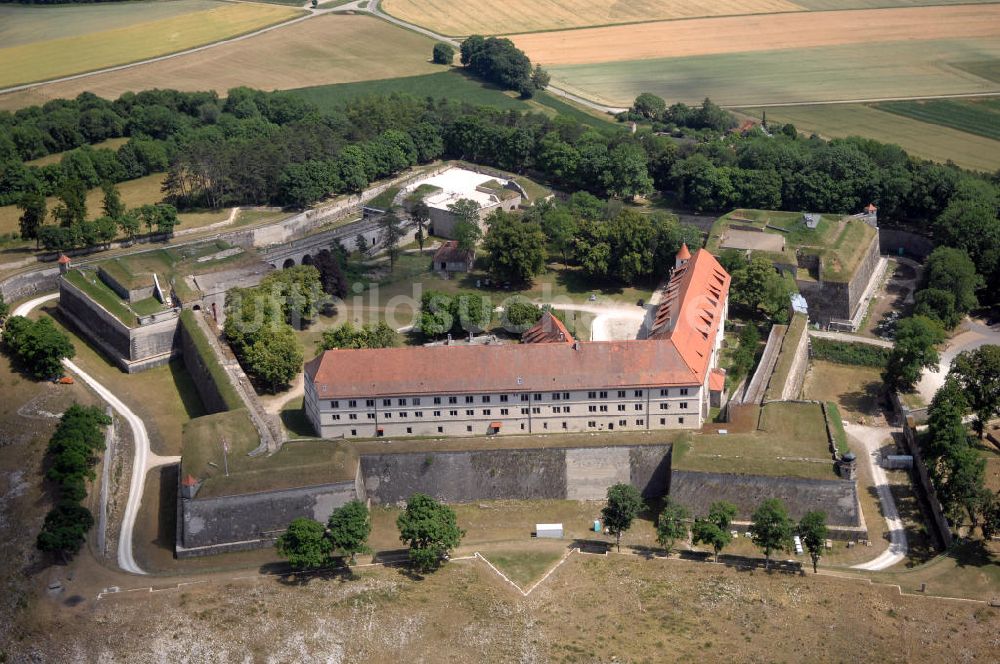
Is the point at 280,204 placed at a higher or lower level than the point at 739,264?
lower

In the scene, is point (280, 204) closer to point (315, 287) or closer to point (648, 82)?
point (315, 287)

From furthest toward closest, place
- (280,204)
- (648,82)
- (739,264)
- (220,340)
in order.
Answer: (648,82) < (280,204) < (739,264) < (220,340)

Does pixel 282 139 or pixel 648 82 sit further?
pixel 648 82

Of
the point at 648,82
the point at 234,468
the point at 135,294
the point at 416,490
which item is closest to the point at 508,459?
the point at 416,490

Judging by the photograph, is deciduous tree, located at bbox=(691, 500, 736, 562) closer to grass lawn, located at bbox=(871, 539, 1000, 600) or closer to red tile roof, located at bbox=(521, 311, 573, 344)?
grass lawn, located at bbox=(871, 539, 1000, 600)

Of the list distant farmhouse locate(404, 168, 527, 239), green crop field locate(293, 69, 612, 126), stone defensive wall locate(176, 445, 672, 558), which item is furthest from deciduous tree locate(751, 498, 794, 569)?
green crop field locate(293, 69, 612, 126)

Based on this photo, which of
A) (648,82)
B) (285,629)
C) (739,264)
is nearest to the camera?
(285,629)

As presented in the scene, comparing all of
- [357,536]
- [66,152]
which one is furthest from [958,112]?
[357,536]
